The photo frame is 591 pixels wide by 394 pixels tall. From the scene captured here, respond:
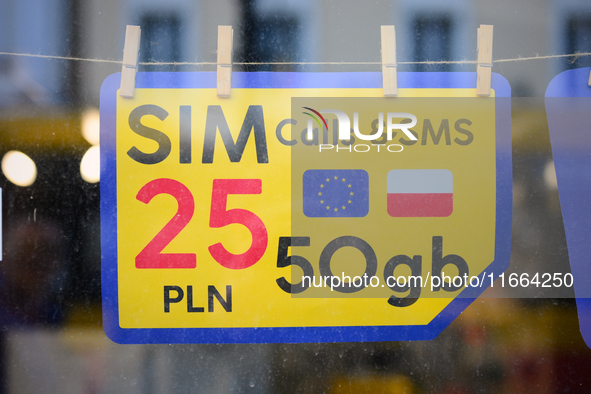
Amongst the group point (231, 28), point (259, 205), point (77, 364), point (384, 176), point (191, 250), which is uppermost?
point (231, 28)

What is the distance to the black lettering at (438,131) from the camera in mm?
2172

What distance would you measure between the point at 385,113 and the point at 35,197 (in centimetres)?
232

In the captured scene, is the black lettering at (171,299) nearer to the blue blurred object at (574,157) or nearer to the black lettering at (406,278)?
the black lettering at (406,278)

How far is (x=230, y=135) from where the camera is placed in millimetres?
2154

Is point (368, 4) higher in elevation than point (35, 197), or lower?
higher

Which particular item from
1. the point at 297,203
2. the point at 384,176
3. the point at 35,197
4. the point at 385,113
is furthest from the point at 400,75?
the point at 35,197

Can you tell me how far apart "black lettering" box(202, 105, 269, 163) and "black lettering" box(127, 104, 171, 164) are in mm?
260

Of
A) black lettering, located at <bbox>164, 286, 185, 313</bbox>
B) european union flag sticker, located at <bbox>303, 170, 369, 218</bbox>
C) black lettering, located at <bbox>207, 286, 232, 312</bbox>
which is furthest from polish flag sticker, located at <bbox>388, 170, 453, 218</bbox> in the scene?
black lettering, located at <bbox>164, 286, 185, 313</bbox>

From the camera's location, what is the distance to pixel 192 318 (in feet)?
7.09

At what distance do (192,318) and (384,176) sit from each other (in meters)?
1.53

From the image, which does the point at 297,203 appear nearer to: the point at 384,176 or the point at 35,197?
the point at 384,176

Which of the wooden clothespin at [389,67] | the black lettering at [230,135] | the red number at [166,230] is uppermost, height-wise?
the wooden clothespin at [389,67]

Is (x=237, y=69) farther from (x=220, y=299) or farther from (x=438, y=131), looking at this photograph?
(x=220, y=299)

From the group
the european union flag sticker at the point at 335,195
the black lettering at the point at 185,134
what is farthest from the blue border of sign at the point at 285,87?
the european union flag sticker at the point at 335,195
